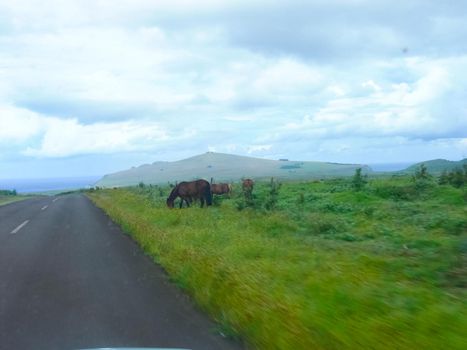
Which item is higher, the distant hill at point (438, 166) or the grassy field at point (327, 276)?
the distant hill at point (438, 166)

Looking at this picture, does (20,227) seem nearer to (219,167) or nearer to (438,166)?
(438,166)

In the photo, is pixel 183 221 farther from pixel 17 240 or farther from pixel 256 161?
pixel 256 161

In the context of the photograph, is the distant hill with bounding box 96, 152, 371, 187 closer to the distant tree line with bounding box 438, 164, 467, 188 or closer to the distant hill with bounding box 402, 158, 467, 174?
the distant hill with bounding box 402, 158, 467, 174

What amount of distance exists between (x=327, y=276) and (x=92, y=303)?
3456 millimetres

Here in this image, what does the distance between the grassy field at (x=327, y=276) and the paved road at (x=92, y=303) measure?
413mm

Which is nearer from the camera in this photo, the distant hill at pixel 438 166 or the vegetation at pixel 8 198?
the distant hill at pixel 438 166

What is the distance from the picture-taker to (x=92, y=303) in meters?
8.18

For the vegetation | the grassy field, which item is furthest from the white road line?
the vegetation

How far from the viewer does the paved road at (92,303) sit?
6.32 meters

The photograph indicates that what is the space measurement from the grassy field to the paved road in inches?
16.3

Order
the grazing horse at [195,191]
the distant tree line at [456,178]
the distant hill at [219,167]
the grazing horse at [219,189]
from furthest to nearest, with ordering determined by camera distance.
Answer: the distant hill at [219,167] → the grazing horse at [219,189] → the grazing horse at [195,191] → the distant tree line at [456,178]

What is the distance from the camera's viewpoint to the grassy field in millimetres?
5504

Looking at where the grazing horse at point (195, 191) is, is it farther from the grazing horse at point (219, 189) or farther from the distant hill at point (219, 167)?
the distant hill at point (219, 167)

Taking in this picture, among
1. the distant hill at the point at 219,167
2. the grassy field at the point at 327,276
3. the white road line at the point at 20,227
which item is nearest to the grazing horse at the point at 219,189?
the white road line at the point at 20,227
